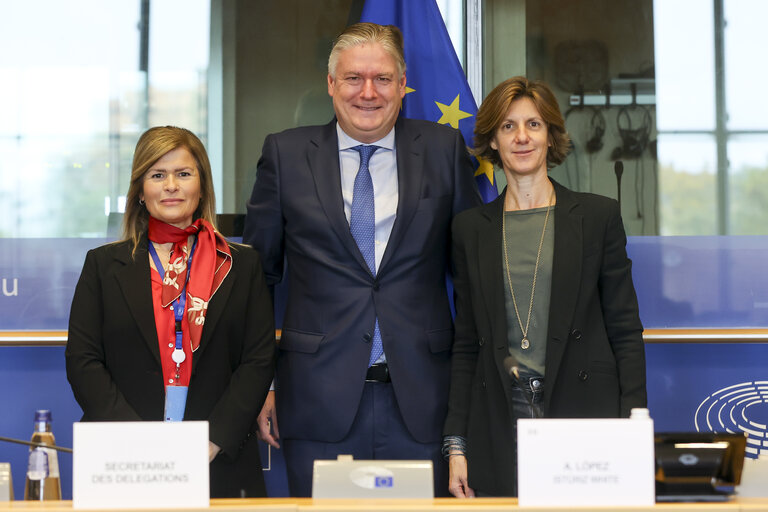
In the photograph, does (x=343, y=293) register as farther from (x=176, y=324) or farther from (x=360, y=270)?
(x=176, y=324)

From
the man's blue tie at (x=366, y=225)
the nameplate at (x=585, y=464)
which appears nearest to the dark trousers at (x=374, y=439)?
the man's blue tie at (x=366, y=225)

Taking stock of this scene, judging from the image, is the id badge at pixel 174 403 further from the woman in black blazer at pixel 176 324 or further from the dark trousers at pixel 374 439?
the dark trousers at pixel 374 439

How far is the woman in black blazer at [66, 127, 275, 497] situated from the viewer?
2293 millimetres

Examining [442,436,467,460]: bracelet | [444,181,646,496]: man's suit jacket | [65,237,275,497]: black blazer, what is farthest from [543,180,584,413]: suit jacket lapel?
[65,237,275,497]: black blazer

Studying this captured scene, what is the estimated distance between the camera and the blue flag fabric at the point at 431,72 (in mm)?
3158

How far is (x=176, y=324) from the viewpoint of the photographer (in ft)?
7.72

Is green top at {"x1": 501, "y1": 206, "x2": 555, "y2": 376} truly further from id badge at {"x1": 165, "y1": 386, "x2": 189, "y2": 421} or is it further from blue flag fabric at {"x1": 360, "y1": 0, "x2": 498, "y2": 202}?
id badge at {"x1": 165, "y1": 386, "x2": 189, "y2": 421}

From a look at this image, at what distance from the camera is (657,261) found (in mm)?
3303

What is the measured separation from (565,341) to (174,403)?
3.43 feet

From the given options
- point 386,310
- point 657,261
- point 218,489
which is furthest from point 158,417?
point 657,261

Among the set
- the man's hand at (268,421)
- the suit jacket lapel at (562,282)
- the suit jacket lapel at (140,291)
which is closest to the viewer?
the suit jacket lapel at (562,282)

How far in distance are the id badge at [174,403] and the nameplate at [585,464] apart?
1.09 metres

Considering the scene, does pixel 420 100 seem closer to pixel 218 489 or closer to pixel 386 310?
pixel 386 310

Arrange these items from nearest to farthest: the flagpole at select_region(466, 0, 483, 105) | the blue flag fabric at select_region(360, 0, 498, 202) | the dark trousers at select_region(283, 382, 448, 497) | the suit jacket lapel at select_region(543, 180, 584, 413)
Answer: the suit jacket lapel at select_region(543, 180, 584, 413) → the dark trousers at select_region(283, 382, 448, 497) → the blue flag fabric at select_region(360, 0, 498, 202) → the flagpole at select_region(466, 0, 483, 105)
